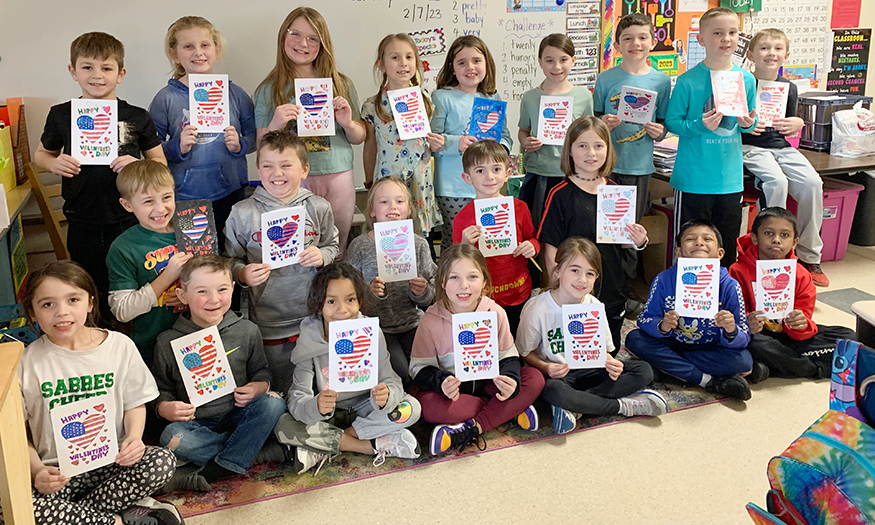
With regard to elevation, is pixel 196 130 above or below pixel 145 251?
above

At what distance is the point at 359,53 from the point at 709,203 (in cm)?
198

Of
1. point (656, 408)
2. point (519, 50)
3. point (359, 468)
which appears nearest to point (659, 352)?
point (656, 408)

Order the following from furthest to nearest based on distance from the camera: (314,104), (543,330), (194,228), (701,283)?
(314,104) < (701,283) < (543,330) < (194,228)

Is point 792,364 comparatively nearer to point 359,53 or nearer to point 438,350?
point 438,350

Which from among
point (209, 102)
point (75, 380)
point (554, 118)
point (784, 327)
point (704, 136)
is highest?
point (209, 102)

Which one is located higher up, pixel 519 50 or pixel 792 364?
pixel 519 50

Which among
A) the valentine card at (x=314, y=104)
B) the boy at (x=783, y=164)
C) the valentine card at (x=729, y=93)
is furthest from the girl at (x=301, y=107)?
the boy at (x=783, y=164)

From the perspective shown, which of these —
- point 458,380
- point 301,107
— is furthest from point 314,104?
point 458,380

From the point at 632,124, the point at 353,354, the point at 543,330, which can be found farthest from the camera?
the point at 632,124

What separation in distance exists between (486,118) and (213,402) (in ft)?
5.46

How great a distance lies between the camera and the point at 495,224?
9.39ft

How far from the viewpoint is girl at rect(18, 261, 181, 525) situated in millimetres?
2027

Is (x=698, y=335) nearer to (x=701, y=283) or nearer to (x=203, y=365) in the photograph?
(x=701, y=283)

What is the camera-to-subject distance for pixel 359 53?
3.80 m
